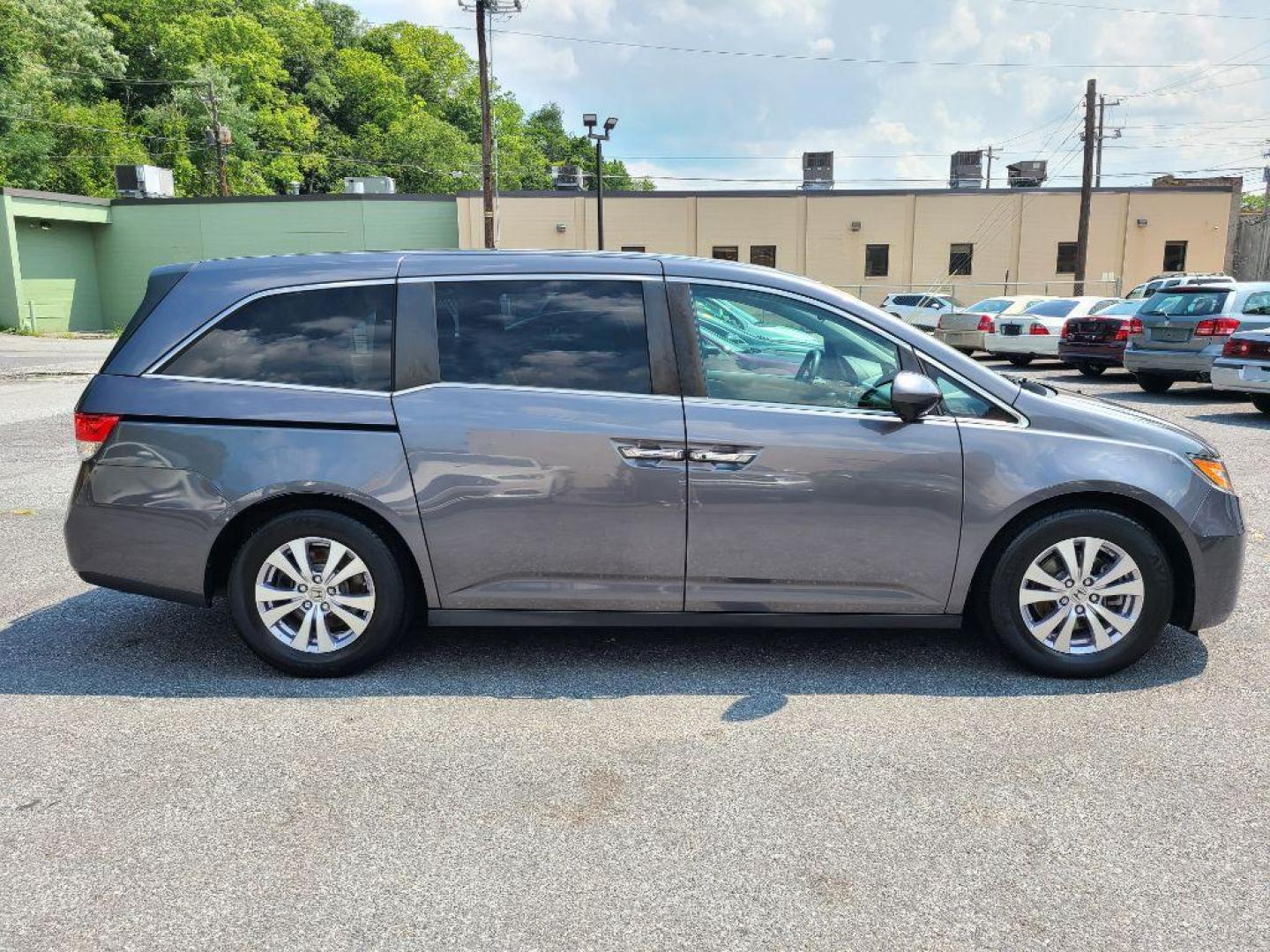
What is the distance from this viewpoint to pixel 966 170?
4788cm

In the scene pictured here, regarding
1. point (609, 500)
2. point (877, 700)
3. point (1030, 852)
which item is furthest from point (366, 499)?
point (1030, 852)

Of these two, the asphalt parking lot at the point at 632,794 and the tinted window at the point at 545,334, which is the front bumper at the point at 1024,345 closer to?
the asphalt parking lot at the point at 632,794

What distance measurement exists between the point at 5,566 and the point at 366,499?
331 cm

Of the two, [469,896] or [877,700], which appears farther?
[877,700]

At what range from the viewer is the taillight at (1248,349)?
12039 millimetres

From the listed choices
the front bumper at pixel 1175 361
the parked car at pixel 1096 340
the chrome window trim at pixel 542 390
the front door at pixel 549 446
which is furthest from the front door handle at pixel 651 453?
the parked car at pixel 1096 340

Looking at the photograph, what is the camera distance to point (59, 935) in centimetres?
253

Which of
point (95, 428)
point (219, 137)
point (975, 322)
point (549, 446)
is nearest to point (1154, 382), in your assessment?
point (975, 322)

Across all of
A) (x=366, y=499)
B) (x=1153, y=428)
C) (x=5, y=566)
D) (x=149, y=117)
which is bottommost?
(x=5, y=566)

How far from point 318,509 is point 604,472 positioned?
1222 millimetres

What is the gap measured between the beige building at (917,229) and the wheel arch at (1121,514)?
127 feet

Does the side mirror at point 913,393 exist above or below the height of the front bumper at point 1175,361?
above

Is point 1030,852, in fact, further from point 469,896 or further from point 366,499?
point 366,499

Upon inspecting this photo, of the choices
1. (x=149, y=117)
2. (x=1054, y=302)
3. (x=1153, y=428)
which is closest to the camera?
(x=1153, y=428)
